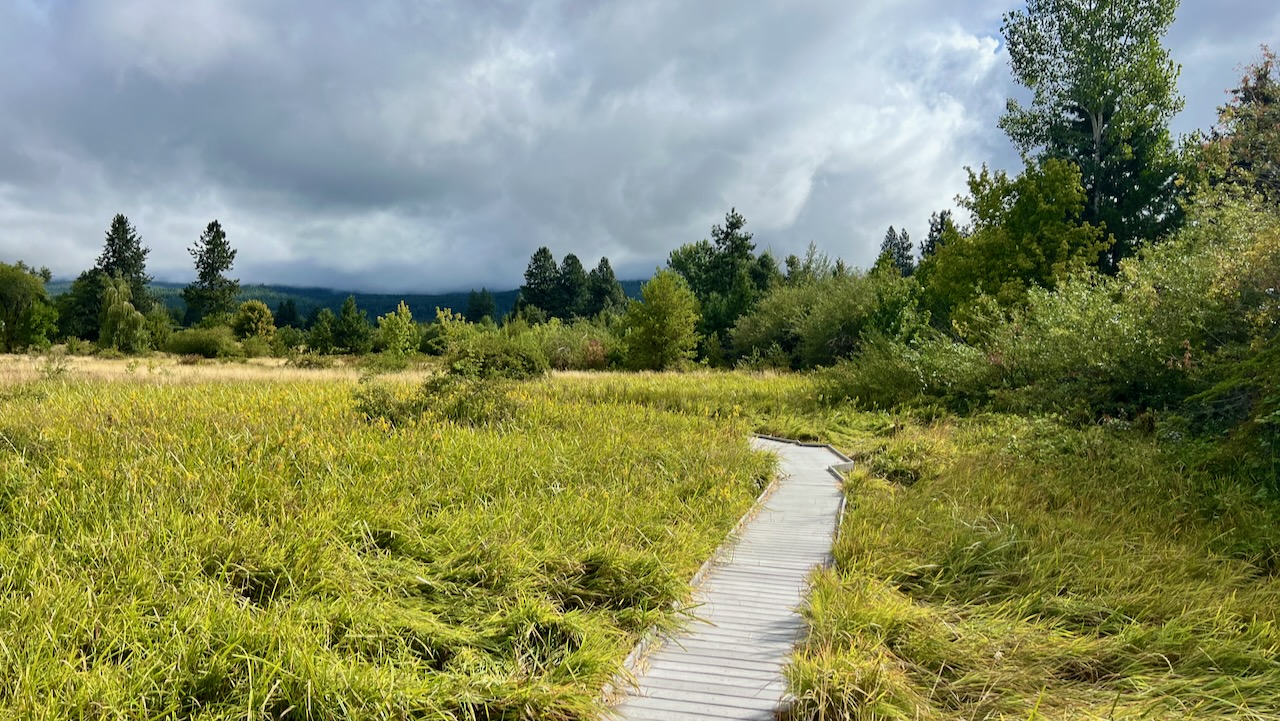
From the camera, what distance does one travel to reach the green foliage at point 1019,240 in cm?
2083

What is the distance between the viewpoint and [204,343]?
41.2 metres

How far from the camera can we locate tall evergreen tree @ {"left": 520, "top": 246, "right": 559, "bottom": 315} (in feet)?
255

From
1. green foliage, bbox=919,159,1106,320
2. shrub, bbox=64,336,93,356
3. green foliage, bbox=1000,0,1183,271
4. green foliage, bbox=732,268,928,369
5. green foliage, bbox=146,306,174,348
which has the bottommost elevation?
shrub, bbox=64,336,93,356

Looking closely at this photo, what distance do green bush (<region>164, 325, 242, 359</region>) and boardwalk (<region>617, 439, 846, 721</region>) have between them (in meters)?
41.9

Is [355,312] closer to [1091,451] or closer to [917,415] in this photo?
[917,415]

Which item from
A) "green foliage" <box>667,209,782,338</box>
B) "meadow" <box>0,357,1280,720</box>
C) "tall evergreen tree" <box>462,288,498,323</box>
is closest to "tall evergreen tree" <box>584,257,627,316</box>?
"tall evergreen tree" <box>462,288,498,323</box>

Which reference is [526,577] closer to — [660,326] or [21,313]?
[660,326]

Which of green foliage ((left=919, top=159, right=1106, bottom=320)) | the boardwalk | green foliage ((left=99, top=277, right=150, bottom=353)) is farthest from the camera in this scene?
green foliage ((left=99, top=277, right=150, bottom=353))

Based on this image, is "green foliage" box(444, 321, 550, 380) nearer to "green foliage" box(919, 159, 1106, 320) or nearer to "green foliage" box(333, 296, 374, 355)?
"green foliage" box(919, 159, 1106, 320)

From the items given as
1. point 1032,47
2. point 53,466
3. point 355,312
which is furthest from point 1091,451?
point 355,312

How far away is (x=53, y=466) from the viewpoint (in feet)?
18.2

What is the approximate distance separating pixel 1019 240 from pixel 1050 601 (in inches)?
793

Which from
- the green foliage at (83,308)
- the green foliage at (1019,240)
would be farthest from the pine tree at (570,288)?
the green foliage at (1019,240)

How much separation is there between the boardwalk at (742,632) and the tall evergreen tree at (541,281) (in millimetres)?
72191
